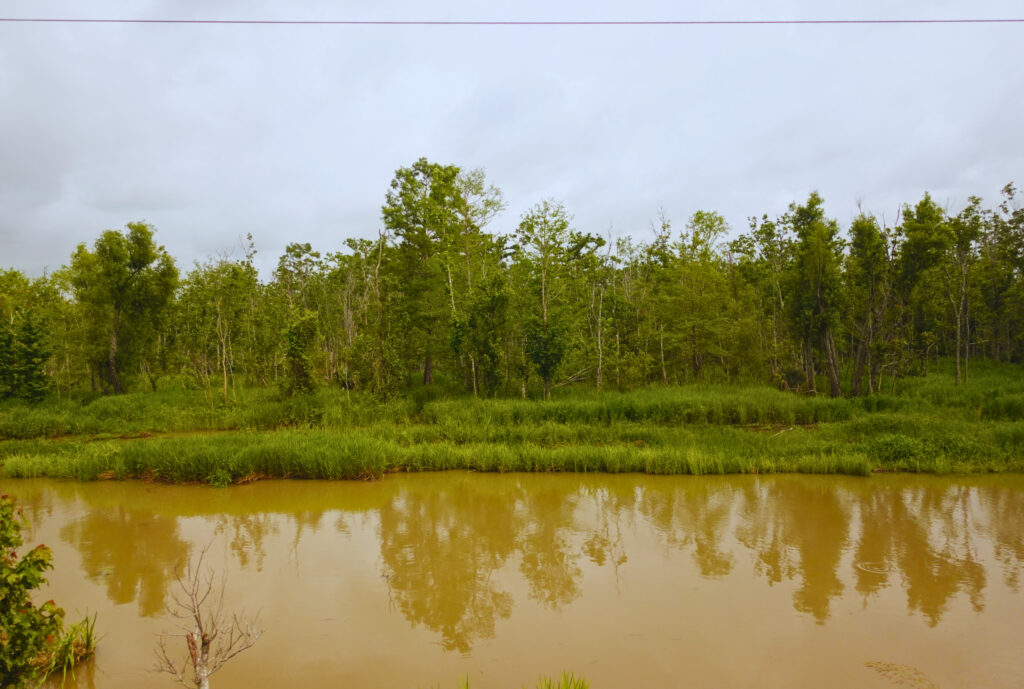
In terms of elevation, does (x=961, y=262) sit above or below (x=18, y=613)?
above

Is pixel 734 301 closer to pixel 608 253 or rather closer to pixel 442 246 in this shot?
pixel 608 253

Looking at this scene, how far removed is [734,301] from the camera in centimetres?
2120

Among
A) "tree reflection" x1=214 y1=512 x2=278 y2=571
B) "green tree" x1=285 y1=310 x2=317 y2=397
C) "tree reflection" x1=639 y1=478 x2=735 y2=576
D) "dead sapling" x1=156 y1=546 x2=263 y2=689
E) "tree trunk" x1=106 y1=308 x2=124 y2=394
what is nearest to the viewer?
"dead sapling" x1=156 y1=546 x2=263 y2=689

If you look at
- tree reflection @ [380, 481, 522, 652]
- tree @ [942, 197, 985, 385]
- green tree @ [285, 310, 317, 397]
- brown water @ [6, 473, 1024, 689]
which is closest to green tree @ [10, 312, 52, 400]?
green tree @ [285, 310, 317, 397]

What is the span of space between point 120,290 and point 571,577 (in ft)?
64.4

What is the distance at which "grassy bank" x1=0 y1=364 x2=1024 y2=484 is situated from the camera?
1179 centimetres

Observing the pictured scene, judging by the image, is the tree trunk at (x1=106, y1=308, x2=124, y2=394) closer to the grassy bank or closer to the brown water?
the grassy bank

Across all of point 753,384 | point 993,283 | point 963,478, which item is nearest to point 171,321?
point 753,384

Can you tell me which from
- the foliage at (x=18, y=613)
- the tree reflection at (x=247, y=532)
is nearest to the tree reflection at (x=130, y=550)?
the tree reflection at (x=247, y=532)

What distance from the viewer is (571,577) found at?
277 inches

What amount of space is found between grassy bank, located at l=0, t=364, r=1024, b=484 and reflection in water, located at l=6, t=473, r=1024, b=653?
1.73ft

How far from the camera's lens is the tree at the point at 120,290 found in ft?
62.4

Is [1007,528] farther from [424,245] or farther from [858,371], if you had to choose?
[424,245]

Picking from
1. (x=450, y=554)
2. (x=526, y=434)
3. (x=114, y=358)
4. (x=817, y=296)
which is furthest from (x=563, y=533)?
(x=114, y=358)
